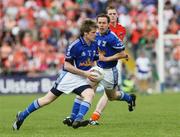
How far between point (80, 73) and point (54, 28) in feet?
60.2

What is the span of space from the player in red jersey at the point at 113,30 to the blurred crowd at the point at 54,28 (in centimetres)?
1337

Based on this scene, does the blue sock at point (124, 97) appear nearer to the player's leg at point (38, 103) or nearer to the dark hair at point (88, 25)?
the player's leg at point (38, 103)

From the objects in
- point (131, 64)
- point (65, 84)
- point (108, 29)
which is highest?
point (108, 29)

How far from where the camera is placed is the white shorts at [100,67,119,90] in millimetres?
13750

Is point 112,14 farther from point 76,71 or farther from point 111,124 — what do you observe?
point 76,71

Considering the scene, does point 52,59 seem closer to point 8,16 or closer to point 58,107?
point 8,16

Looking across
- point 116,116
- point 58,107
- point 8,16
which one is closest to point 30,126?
point 116,116

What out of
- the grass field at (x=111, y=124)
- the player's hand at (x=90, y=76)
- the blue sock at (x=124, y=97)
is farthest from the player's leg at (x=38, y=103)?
the blue sock at (x=124, y=97)

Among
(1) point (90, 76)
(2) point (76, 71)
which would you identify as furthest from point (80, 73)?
(1) point (90, 76)

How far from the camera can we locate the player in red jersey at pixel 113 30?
45.0 ft

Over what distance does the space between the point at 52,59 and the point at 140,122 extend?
1511cm

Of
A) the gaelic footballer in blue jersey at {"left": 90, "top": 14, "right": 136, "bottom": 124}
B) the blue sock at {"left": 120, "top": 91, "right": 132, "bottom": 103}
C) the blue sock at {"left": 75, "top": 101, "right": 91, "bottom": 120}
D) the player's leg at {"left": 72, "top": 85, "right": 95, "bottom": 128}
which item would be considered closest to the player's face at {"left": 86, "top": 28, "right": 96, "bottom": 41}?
the player's leg at {"left": 72, "top": 85, "right": 95, "bottom": 128}

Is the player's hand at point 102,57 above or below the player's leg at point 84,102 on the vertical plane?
above

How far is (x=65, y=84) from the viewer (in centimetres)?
1223
